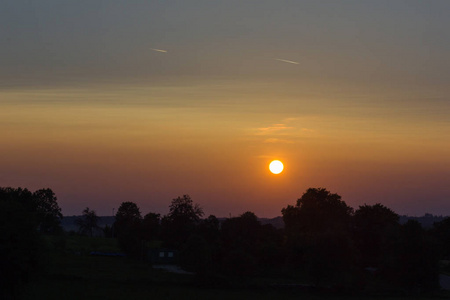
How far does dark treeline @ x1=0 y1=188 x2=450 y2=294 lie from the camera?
52750 mm

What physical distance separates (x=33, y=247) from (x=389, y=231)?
52676 mm

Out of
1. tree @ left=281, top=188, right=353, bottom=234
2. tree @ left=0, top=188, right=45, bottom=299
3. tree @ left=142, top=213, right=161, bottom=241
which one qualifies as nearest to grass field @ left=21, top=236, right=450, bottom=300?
tree @ left=0, top=188, right=45, bottom=299

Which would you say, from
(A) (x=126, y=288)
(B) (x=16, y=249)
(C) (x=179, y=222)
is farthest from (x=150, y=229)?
(B) (x=16, y=249)

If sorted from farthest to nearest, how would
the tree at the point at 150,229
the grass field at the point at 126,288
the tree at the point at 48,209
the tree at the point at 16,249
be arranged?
the tree at the point at 48,209
the tree at the point at 150,229
the grass field at the point at 126,288
the tree at the point at 16,249

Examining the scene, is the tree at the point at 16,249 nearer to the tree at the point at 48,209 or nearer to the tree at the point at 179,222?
the tree at the point at 179,222

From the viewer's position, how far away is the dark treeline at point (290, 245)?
52.8 metres

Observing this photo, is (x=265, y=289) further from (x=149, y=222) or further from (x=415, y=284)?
(x=149, y=222)

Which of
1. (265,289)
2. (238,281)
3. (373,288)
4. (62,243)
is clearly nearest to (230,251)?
(238,281)

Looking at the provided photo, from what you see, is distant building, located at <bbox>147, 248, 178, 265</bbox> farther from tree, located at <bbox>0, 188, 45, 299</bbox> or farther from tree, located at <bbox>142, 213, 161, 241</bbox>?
tree, located at <bbox>0, 188, 45, 299</bbox>

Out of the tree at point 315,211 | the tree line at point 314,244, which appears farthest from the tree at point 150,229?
the tree at point 315,211

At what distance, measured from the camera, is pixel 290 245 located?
98.4 metres

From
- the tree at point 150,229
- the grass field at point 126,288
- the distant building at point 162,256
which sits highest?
the tree at point 150,229

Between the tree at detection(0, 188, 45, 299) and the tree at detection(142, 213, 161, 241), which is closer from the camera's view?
the tree at detection(0, 188, 45, 299)

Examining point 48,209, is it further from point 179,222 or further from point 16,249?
point 16,249
